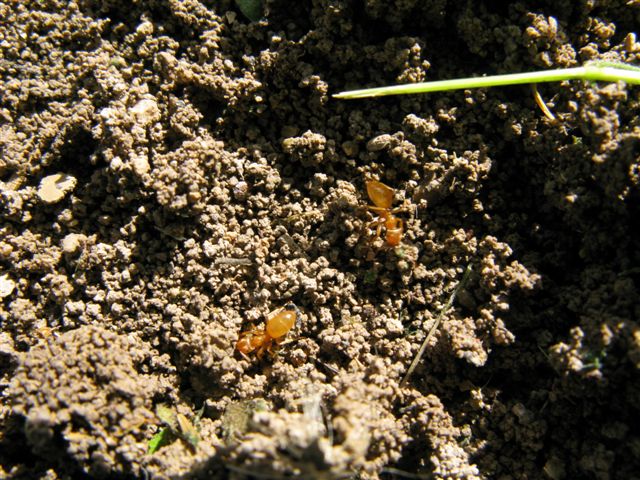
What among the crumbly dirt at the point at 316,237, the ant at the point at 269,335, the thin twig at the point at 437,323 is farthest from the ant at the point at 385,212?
the ant at the point at 269,335

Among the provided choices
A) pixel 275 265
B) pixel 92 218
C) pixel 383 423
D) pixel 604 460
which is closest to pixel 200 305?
pixel 275 265

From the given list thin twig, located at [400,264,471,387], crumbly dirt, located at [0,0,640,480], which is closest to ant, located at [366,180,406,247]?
crumbly dirt, located at [0,0,640,480]

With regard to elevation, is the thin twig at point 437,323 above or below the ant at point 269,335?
above

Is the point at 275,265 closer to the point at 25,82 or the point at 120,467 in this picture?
the point at 120,467

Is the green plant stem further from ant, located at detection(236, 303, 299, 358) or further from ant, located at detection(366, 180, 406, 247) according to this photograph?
ant, located at detection(236, 303, 299, 358)

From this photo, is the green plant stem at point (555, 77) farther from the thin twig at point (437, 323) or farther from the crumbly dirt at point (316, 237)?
the thin twig at point (437, 323)

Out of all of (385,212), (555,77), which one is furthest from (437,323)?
(555,77)
